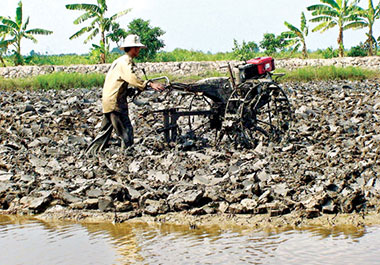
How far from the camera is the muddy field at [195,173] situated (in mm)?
6078

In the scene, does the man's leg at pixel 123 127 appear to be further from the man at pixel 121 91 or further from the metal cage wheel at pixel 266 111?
the metal cage wheel at pixel 266 111

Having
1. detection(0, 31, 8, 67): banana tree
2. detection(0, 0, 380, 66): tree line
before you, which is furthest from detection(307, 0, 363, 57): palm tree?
detection(0, 31, 8, 67): banana tree

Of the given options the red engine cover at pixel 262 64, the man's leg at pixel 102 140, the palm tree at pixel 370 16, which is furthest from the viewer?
the palm tree at pixel 370 16

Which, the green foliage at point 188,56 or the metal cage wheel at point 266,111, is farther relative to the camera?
the green foliage at point 188,56

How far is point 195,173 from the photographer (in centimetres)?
741

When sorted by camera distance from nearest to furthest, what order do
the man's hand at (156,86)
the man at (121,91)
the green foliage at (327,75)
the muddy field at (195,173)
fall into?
1. the muddy field at (195,173)
2. the man's hand at (156,86)
3. the man at (121,91)
4. the green foliage at (327,75)

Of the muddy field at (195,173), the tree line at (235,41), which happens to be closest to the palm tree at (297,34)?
the tree line at (235,41)

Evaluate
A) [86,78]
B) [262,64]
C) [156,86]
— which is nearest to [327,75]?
[86,78]

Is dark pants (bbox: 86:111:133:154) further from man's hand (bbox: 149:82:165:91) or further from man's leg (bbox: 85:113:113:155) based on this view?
man's hand (bbox: 149:82:165:91)

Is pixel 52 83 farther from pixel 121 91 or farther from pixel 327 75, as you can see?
pixel 121 91

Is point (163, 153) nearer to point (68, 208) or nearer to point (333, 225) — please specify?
point (68, 208)

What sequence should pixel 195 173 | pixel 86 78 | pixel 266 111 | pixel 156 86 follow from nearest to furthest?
1. pixel 195 173
2. pixel 156 86
3. pixel 266 111
4. pixel 86 78

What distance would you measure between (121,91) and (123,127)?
543 mm

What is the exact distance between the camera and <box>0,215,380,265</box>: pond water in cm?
466
